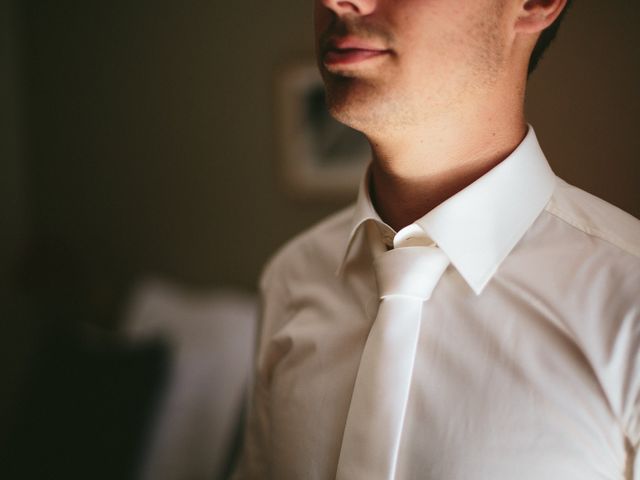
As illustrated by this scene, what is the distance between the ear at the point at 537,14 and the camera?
0.58m

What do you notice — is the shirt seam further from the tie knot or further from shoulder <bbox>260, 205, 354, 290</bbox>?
shoulder <bbox>260, 205, 354, 290</bbox>

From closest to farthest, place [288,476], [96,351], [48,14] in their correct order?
[288,476] < [96,351] < [48,14]

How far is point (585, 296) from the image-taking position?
1.90ft

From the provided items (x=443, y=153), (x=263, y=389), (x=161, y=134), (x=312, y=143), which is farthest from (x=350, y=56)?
(x=161, y=134)

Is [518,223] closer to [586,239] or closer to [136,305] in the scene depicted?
[586,239]

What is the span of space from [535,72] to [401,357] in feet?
1.08

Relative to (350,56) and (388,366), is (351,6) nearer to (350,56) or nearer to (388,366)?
(350,56)

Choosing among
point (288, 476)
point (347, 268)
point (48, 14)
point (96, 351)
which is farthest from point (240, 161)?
point (288, 476)

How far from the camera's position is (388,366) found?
617 mm

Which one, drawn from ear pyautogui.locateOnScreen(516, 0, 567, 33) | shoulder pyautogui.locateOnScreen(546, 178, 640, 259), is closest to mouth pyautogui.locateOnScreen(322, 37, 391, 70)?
ear pyautogui.locateOnScreen(516, 0, 567, 33)

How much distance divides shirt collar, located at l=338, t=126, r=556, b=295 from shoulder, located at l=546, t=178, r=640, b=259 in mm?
14

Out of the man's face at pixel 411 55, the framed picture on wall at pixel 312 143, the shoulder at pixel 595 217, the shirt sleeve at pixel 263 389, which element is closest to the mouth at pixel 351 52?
the man's face at pixel 411 55

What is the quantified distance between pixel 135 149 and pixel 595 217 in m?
2.20

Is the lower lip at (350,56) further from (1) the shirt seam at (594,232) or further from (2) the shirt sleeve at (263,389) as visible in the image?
(2) the shirt sleeve at (263,389)
